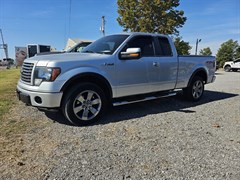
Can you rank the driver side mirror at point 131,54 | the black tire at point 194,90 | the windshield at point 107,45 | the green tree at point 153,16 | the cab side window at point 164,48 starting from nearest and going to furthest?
the driver side mirror at point 131,54 < the windshield at point 107,45 < the cab side window at point 164,48 < the black tire at point 194,90 < the green tree at point 153,16

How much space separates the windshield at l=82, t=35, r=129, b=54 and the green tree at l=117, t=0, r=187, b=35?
1303 cm

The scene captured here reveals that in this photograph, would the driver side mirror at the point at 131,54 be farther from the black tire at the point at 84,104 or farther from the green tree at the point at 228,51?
the green tree at the point at 228,51

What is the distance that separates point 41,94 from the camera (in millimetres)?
3951

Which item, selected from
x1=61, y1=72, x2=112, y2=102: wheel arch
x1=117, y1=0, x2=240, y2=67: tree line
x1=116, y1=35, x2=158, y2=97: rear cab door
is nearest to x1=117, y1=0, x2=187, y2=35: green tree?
x1=117, y1=0, x2=240, y2=67: tree line

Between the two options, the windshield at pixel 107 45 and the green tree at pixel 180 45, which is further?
the green tree at pixel 180 45

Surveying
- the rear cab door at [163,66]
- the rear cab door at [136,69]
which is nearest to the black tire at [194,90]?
the rear cab door at [163,66]

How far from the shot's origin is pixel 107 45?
5.12m

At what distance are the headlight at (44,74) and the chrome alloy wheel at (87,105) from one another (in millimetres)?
612

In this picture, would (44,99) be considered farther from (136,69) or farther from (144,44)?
(144,44)

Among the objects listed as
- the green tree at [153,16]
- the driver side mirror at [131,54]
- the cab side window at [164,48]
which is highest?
the green tree at [153,16]

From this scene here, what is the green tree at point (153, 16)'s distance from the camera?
17.8 metres

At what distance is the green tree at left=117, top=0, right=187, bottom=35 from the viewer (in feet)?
58.3

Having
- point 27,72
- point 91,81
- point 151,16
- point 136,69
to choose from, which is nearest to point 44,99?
point 27,72

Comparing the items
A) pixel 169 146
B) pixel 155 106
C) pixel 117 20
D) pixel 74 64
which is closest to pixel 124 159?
pixel 169 146
